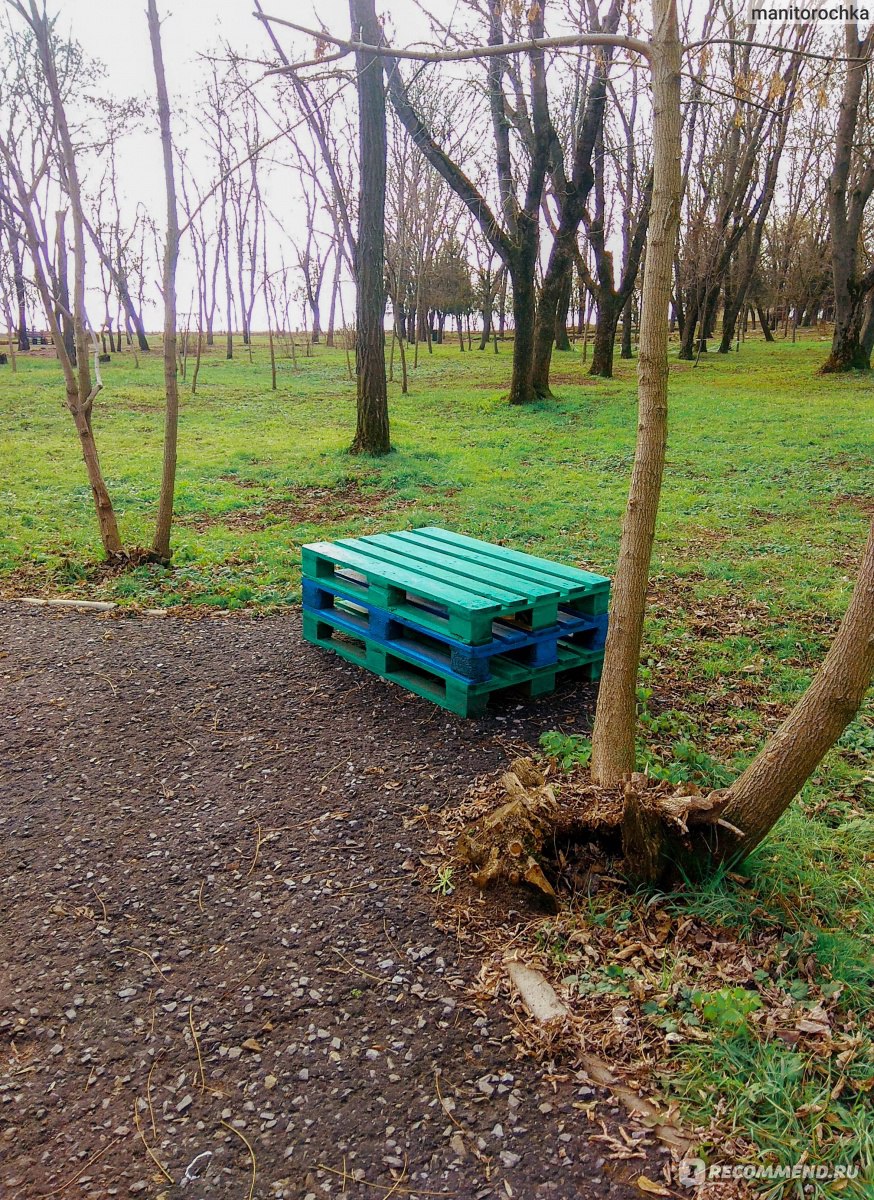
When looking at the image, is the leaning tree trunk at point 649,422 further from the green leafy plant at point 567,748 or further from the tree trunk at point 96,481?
the tree trunk at point 96,481

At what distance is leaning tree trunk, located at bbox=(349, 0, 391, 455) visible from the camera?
10672 millimetres

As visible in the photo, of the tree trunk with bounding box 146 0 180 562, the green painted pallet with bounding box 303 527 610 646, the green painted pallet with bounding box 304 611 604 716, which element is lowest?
the green painted pallet with bounding box 304 611 604 716

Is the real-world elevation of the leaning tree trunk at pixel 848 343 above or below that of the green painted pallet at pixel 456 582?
above

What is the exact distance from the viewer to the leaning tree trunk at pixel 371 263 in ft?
35.0

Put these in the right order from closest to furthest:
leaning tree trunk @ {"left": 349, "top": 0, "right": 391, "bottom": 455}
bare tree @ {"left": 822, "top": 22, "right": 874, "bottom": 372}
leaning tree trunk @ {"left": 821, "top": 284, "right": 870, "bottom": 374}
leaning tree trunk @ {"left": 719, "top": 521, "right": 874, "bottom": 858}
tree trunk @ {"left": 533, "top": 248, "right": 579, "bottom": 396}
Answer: leaning tree trunk @ {"left": 719, "top": 521, "right": 874, "bottom": 858} < leaning tree trunk @ {"left": 349, "top": 0, "right": 391, "bottom": 455} < tree trunk @ {"left": 533, "top": 248, "right": 579, "bottom": 396} < bare tree @ {"left": 822, "top": 22, "right": 874, "bottom": 372} < leaning tree trunk @ {"left": 821, "top": 284, "right": 870, "bottom": 374}

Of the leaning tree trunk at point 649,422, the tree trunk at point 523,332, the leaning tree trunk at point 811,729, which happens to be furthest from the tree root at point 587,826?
the tree trunk at point 523,332

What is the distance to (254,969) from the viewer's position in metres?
2.62

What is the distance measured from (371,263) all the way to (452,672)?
28.4 feet

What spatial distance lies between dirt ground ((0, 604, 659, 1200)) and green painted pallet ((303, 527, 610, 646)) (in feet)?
1.62

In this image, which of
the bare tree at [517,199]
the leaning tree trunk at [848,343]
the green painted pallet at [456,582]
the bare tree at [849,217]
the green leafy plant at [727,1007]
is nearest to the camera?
the green leafy plant at [727,1007]

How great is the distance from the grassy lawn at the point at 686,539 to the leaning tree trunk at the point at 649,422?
0.48 meters

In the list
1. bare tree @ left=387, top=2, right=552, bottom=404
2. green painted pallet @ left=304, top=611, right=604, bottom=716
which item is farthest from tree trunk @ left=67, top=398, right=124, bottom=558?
bare tree @ left=387, top=2, right=552, bottom=404

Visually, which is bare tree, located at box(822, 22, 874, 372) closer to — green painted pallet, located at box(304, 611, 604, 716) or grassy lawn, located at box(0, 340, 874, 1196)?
grassy lawn, located at box(0, 340, 874, 1196)

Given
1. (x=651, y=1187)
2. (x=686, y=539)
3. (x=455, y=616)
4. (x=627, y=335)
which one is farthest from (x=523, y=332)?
(x=651, y=1187)
